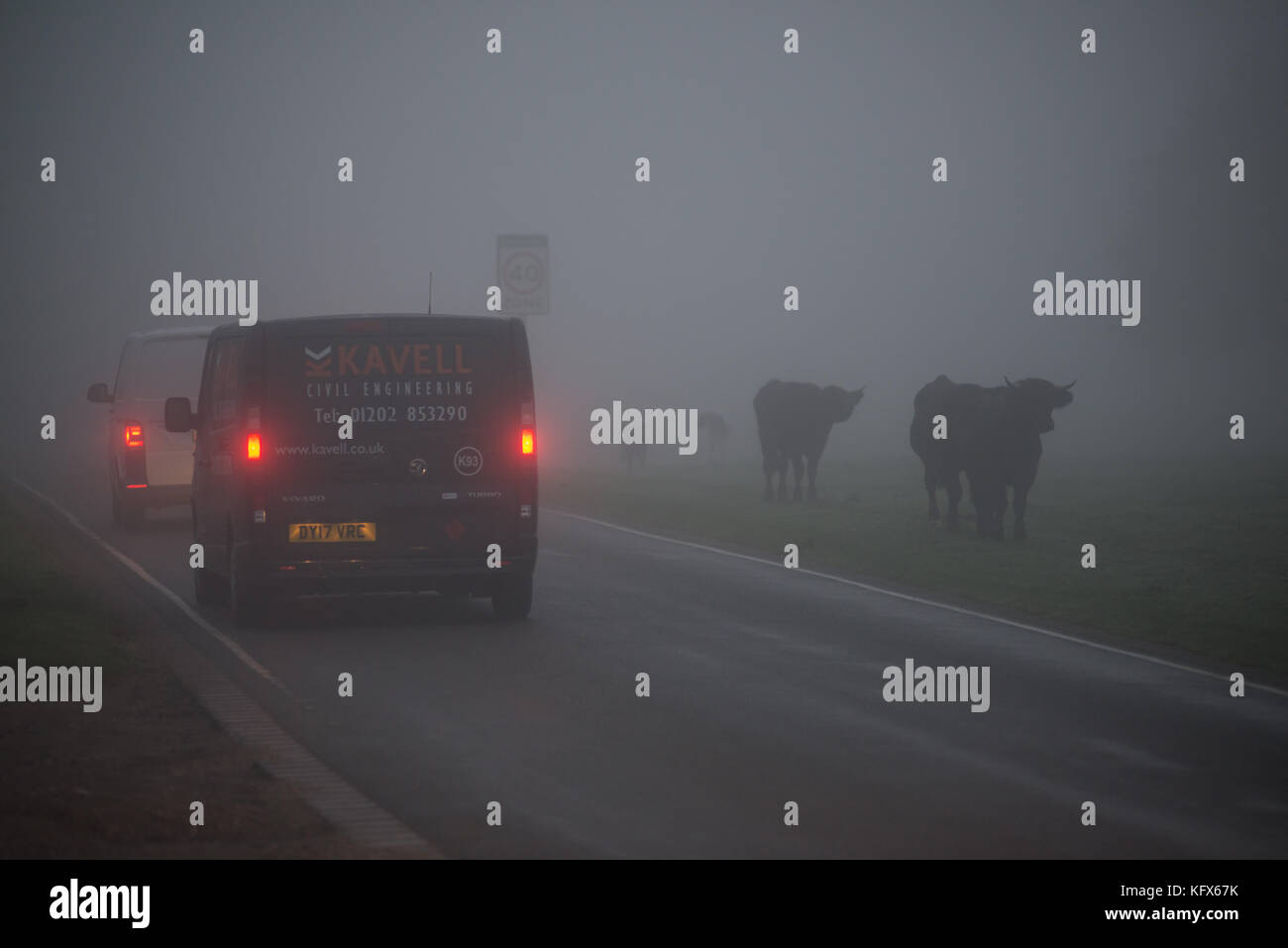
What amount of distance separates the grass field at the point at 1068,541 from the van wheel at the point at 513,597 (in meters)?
4.81

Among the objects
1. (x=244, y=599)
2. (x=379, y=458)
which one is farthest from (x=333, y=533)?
(x=244, y=599)

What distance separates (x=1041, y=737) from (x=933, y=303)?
155 m

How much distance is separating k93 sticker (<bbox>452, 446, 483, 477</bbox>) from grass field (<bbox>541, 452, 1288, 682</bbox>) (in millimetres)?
5552

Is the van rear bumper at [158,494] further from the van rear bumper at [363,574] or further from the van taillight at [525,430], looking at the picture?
the van taillight at [525,430]

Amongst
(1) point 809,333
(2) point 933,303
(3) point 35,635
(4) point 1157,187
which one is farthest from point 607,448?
(2) point 933,303

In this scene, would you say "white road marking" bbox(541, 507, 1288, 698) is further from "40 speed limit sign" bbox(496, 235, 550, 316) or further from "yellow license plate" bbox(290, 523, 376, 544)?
"40 speed limit sign" bbox(496, 235, 550, 316)

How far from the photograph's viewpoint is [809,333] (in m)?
152

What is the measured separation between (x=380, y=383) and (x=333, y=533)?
131 cm

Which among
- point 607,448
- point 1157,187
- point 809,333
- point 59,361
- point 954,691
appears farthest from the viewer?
point 809,333

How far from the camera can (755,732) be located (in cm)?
Answer: 1063

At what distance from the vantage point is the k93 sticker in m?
14.9

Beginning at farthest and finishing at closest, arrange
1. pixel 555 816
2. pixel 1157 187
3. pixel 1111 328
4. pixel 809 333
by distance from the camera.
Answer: pixel 809 333
pixel 1111 328
pixel 1157 187
pixel 555 816

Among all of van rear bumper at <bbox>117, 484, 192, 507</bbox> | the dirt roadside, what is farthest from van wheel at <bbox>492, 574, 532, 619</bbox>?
van rear bumper at <bbox>117, 484, 192, 507</bbox>
